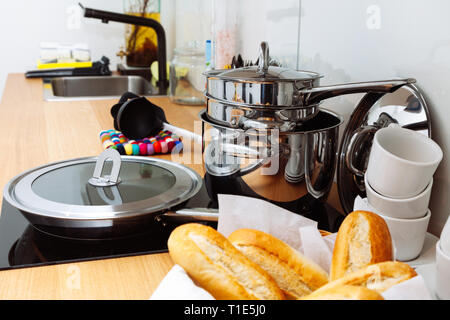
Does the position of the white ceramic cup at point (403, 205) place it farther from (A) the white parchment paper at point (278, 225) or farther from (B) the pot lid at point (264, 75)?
(B) the pot lid at point (264, 75)

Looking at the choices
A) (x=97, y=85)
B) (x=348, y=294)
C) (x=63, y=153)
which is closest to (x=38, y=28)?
(x=97, y=85)

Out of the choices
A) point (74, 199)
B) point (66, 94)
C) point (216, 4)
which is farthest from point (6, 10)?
point (74, 199)

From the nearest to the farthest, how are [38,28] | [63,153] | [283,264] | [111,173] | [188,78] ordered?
[283,264] < [111,173] < [63,153] < [188,78] < [38,28]

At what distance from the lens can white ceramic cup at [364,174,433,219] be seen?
1.71ft

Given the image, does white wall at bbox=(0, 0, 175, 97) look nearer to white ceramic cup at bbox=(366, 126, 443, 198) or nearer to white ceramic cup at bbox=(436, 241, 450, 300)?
white ceramic cup at bbox=(366, 126, 443, 198)

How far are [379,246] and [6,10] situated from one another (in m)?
2.76

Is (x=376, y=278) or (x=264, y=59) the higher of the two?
(x=264, y=59)

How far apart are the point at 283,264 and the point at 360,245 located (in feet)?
0.27

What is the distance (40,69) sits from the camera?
235cm

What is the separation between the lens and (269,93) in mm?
629

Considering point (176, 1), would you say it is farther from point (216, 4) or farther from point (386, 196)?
point (386, 196)

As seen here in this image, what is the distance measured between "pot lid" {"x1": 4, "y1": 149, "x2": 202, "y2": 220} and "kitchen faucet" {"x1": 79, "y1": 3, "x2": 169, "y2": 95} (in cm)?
114

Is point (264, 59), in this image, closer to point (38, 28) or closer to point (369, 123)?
point (369, 123)

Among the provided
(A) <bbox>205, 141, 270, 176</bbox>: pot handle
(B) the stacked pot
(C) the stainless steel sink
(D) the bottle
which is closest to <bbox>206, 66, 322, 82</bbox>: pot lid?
(B) the stacked pot
